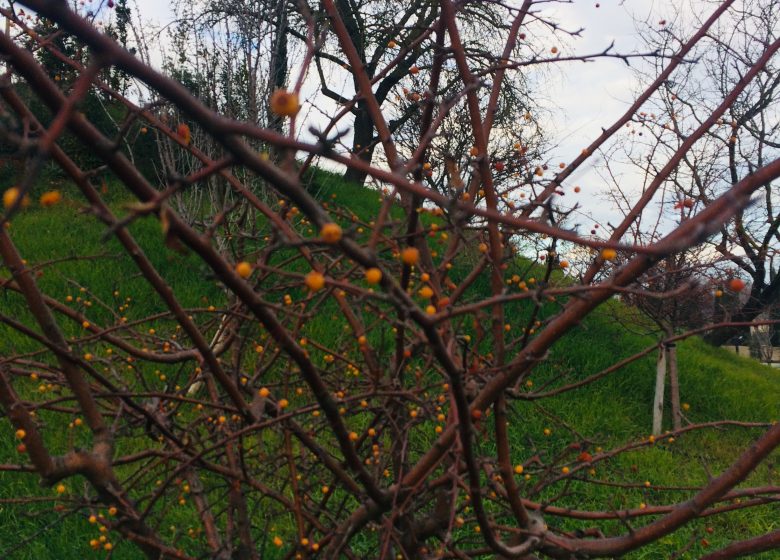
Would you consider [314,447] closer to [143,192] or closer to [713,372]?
[143,192]

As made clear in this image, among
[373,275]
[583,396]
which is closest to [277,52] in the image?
[583,396]

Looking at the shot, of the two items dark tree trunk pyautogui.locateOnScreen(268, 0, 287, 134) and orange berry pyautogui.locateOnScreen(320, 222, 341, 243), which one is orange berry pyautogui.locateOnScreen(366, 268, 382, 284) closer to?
orange berry pyautogui.locateOnScreen(320, 222, 341, 243)

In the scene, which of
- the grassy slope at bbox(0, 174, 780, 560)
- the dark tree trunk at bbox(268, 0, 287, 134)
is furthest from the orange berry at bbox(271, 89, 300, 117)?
the dark tree trunk at bbox(268, 0, 287, 134)

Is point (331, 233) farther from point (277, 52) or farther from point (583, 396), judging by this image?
point (583, 396)

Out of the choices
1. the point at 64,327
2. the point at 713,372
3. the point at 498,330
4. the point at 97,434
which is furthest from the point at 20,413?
the point at 713,372

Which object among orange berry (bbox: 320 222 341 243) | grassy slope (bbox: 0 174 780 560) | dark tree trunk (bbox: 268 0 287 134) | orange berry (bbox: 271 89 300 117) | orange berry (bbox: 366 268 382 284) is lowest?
grassy slope (bbox: 0 174 780 560)

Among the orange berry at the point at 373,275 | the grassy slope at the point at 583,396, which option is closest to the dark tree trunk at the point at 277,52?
the grassy slope at the point at 583,396

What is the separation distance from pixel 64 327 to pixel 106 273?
93 cm

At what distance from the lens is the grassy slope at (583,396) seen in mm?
3893

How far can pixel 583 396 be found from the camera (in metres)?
6.20

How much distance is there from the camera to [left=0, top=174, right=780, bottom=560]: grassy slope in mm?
3893

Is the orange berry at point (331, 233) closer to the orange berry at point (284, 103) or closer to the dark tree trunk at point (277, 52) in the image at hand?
the orange berry at point (284, 103)

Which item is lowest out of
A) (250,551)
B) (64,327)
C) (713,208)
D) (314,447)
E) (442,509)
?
(64,327)

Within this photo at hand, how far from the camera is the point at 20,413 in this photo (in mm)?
1294
